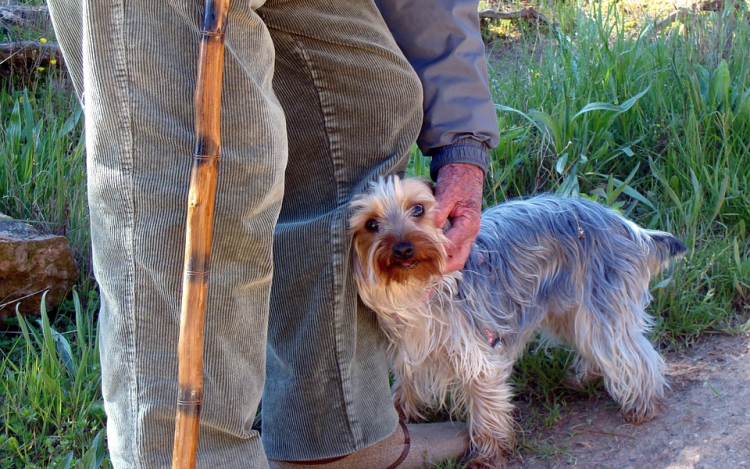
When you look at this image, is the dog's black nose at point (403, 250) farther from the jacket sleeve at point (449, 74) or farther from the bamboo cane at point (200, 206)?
the bamboo cane at point (200, 206)

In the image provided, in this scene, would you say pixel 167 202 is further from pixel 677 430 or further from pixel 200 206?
pixel 677 430

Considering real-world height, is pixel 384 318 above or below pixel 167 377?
below

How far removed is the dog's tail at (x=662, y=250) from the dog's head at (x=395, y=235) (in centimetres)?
102

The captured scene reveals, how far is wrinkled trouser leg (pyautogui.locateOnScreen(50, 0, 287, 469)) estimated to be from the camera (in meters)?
1.58

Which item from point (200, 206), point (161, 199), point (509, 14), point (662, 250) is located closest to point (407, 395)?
point (662, 250)

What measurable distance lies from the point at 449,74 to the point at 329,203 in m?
0.55

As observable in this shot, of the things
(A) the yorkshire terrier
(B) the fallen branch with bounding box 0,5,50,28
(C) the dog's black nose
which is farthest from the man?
(B) the fallen branch with bounding box 0,5,50,28

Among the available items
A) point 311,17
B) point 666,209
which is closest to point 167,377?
point 311,17

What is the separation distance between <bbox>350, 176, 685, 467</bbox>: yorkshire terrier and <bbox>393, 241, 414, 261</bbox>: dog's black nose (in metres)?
0.11

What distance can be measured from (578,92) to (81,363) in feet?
8.96

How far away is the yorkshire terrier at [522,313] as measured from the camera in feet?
9.05

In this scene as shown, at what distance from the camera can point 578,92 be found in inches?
163

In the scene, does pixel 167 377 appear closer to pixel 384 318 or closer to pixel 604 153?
pixel 384 318

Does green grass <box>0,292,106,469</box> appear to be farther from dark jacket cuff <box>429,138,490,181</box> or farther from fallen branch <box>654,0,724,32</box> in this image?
fallen branch <box>654,0,724,32</box>
